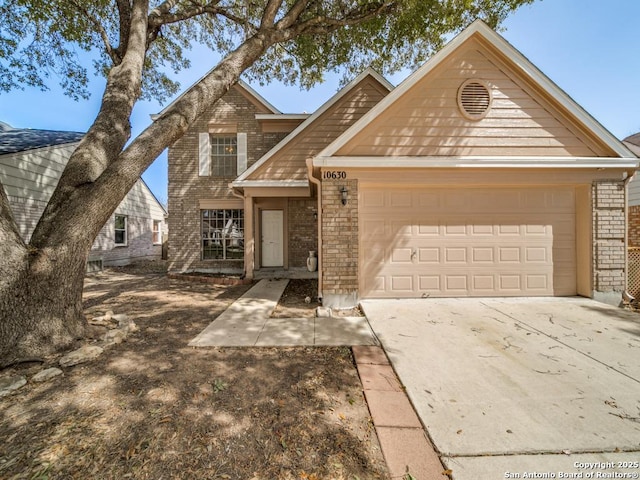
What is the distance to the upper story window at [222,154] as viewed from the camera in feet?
33.9

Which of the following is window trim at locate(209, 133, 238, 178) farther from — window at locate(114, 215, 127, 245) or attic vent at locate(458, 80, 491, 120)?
attic vent at locate(458, 80, 491, 120)

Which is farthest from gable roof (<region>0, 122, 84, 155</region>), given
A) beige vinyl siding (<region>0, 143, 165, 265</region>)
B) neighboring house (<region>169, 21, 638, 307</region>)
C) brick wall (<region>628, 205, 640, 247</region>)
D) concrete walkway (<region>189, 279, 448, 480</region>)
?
brick wall (<region>628, 205, 640, 247</region>)

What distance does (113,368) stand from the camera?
125 inches

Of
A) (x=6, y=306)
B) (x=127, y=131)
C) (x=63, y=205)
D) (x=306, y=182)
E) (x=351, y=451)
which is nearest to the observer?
(x=351, y=451)

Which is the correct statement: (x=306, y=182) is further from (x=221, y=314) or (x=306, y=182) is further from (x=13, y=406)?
(x=13, y=406)

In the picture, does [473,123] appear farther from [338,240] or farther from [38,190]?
[38,190]

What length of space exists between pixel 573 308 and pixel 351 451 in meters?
5.74

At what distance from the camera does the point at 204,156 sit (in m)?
10.4

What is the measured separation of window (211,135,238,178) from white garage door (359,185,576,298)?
22.7 feet

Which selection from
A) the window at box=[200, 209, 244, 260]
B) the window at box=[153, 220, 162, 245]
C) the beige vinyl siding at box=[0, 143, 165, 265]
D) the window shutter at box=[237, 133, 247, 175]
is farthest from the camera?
the window at box=[153, 220, 162, 245]

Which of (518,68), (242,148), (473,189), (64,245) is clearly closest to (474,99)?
(518,68)

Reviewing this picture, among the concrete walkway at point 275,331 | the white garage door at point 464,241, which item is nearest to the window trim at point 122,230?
the concrete walkway at point 275,331

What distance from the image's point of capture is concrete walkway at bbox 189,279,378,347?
386 cm

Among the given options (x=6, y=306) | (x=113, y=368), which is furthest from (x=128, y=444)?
(x=6, y=306)
